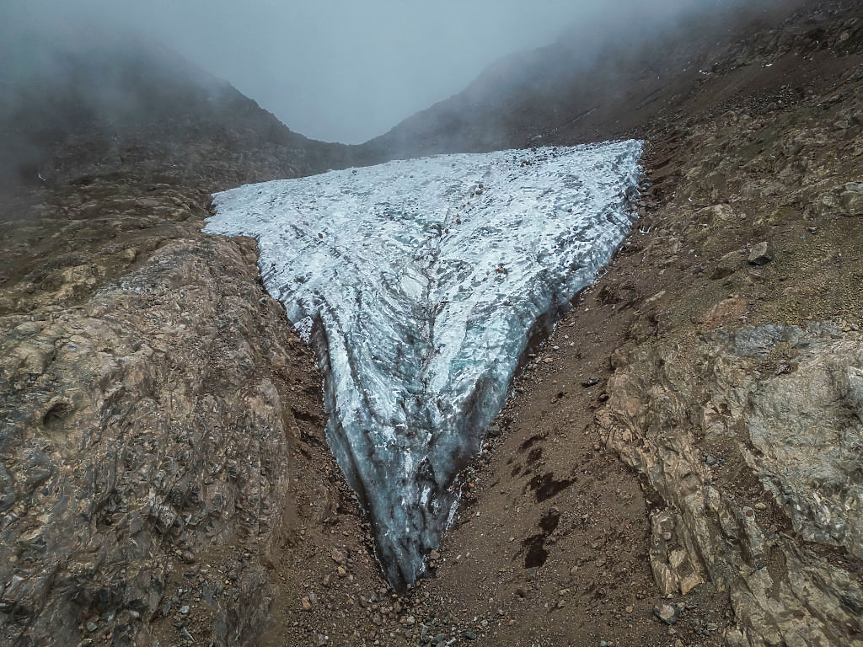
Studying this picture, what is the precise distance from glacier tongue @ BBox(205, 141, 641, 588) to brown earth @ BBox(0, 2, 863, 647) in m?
0.79

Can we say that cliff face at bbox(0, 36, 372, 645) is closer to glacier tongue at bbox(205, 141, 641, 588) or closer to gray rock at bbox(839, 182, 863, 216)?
glacier tongue at bbox(205, 141, 641, 588)

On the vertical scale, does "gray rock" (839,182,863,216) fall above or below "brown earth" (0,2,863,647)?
above

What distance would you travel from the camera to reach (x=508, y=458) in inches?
443

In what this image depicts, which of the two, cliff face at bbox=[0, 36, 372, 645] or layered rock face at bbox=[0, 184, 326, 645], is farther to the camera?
cliff face at bbox=[0, 36, 372, 645]

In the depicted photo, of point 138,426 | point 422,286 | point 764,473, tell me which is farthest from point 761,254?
point 138,426

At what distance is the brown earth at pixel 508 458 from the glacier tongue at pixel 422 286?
2.60ft

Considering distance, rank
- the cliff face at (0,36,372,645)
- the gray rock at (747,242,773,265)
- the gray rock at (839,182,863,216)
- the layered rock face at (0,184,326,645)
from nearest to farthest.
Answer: the layered rock face at (0,184,326,645), the cliff face at (0,36,372,645), the gray rock at (839,182,863,216), the gray rock at (747,242,773,265)

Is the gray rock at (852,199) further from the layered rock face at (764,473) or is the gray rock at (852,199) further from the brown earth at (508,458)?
the layered rock face at (764,473)

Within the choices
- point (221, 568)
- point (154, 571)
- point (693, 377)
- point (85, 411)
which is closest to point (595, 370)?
point (693, 377)

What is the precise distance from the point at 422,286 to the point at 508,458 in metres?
7.45

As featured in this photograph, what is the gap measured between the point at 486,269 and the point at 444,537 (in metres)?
9.61

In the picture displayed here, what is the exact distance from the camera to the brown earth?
6.10 m

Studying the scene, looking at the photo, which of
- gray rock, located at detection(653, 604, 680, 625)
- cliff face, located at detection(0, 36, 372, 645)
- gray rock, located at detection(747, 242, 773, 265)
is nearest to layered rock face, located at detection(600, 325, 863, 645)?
gray rock, located at detection(653, 604, 680, 625)

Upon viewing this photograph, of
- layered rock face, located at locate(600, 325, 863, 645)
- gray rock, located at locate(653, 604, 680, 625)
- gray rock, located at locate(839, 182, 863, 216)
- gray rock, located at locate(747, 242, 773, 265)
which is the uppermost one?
gray rock, located at locate(839, 182, 863, 216)
